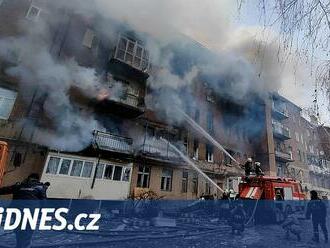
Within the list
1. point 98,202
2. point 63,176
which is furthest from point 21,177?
point 98,202

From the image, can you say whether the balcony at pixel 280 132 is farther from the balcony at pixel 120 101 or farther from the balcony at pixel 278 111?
the balcony at pixel 120 101

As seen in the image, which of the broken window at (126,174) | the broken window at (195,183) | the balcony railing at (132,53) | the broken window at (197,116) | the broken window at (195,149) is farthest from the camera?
the broken window at (197,116)

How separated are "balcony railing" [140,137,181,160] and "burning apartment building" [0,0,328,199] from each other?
0.35 ft

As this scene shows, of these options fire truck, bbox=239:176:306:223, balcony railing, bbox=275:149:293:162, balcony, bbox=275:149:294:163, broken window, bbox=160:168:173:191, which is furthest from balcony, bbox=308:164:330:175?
fire truck, bbox=239:176:306:223

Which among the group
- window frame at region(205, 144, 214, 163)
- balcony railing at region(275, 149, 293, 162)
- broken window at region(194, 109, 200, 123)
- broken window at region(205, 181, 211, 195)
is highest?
broken window at region(194, 109, 200, 123)

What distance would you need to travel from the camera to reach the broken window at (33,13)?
15.9 metres

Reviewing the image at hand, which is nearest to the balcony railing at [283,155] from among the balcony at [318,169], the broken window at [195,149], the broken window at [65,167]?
the balcony at [318,169]

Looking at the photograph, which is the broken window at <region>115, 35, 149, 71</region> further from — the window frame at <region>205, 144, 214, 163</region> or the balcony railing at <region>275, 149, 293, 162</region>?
the balcony railing at <region>275, 149, 293, 162</region>

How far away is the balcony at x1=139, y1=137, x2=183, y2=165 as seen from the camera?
1914cm

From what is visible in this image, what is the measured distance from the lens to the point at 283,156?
33.6 m

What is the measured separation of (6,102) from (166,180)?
12.1 meters

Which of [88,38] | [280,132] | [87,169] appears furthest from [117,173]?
[280,132]

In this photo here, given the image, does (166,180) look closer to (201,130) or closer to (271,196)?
(201,130)

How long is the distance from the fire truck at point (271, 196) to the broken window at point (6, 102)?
13.2 m
